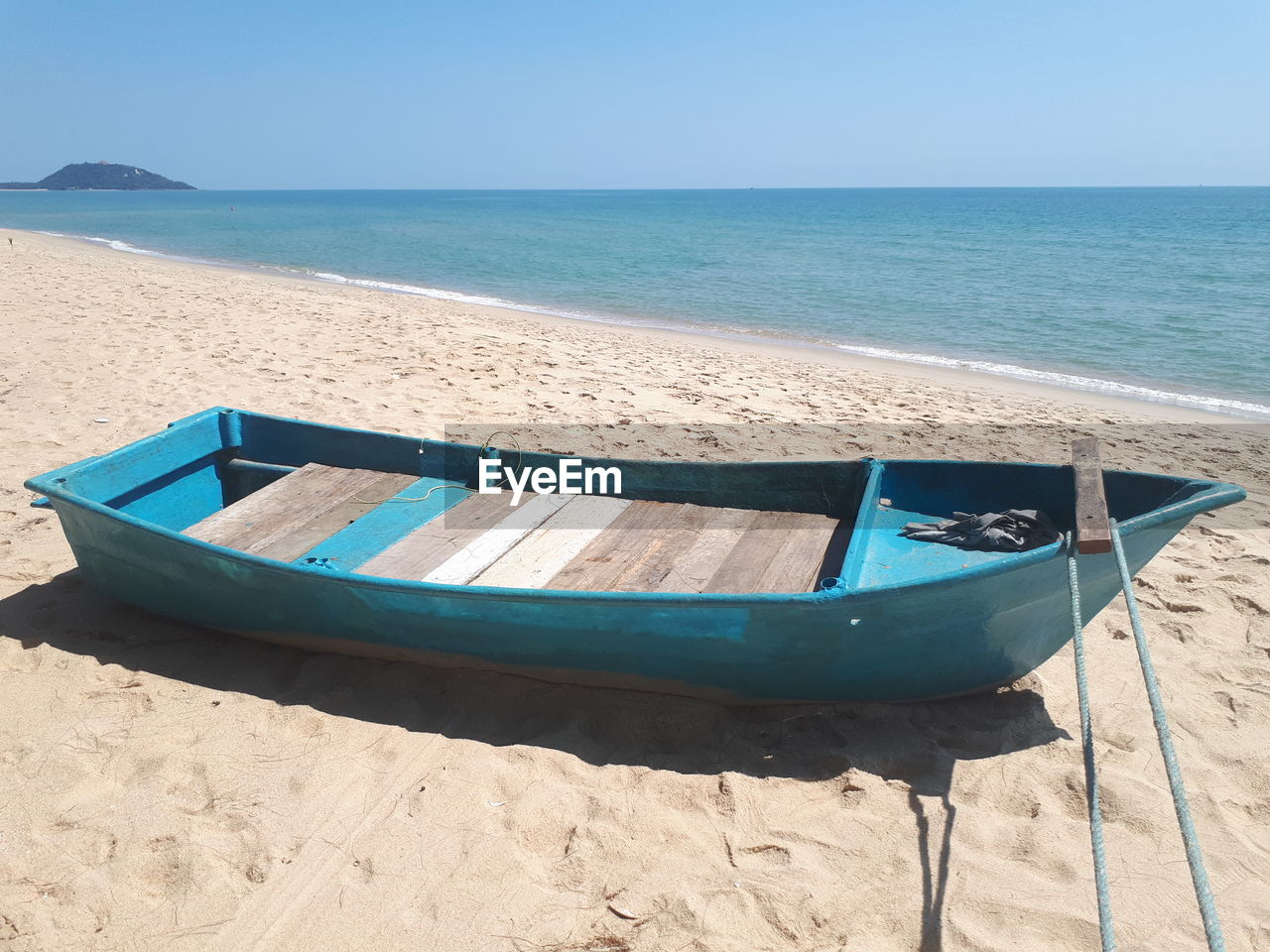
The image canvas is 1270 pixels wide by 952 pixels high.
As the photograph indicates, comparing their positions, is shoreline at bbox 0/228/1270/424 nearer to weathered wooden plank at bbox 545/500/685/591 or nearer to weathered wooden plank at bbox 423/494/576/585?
weathered wooden plank at bbox 545/500/685/591

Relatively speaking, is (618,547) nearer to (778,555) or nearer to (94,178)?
(778,555)

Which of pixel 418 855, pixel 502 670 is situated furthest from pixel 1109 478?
pixel 418 855

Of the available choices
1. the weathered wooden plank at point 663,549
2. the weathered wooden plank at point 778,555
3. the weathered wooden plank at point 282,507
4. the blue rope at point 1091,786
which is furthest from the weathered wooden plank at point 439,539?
the blue rope at point 1091,786

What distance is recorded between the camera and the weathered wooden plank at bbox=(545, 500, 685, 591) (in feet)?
13.2

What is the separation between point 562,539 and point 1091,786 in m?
2.64

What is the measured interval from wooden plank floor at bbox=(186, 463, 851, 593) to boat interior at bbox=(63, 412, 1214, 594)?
0.01 metres

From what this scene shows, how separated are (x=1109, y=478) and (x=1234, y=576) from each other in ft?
5.54

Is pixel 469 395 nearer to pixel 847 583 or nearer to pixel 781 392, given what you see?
pixel 781 392

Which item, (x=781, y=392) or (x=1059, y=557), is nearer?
(x=1059, y=557)

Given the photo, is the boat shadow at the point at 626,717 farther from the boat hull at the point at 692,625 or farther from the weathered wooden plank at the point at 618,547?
the weathered wooden plank at the point at 618,547

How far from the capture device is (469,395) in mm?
8781

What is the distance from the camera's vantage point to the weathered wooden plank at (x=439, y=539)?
4195mm

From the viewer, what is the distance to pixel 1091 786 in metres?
2.71

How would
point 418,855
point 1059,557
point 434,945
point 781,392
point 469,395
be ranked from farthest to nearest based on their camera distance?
1. point 781,392
2. point 469,395
3. point 1059,557
4. point 418,855
5. point 434,945
